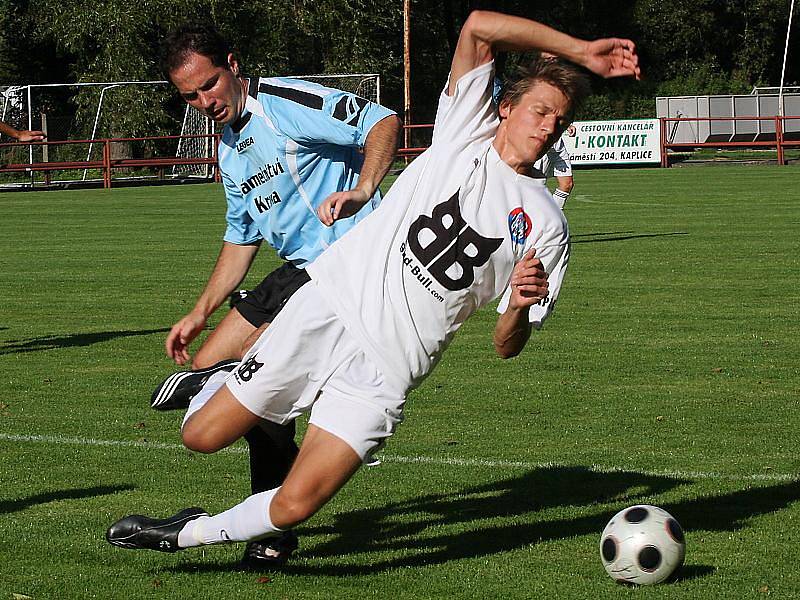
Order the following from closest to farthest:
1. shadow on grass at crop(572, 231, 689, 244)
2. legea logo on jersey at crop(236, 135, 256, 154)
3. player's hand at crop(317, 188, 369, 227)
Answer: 1. player's hand at crop(317, 188, 369, 227)
2. legea logo on jersey at crop(236, 135, 256, 154)
3. shadow on grass at crop(572, 231, 689, 244)

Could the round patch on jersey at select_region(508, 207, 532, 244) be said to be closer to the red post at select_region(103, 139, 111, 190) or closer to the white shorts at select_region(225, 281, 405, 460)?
the white shorts at select_region(225, 281, 405, 460)

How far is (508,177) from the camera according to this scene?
4.40 metres

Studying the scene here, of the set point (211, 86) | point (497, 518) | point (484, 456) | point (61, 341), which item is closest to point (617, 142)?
point (61, 341)

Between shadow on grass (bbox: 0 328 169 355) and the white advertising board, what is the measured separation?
28.8 meters

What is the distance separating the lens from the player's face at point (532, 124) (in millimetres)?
4324

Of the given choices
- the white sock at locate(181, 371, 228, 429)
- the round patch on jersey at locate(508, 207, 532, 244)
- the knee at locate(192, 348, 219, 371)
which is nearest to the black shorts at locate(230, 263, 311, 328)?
the knee at locate(192, 348, 219, 371)

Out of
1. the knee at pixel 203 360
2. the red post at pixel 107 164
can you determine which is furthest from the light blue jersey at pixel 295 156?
the red post at pixel 107 164

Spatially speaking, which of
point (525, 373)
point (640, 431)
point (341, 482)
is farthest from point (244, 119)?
point (525, 373)

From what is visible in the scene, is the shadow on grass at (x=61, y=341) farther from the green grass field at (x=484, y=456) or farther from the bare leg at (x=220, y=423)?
the bare leg at (x=220, y=423)

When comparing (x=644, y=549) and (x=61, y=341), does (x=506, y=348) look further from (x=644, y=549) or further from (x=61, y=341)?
(x=61, y=341)

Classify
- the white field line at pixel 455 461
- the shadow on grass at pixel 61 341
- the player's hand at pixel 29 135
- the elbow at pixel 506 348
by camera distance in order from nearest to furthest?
the elbow at pixel 506 348, the white field line at pixel 455 461, the shadow on grass at pixel 61 341, the player's hand at pixel 29 135

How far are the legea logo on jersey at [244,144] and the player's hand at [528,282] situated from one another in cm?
164

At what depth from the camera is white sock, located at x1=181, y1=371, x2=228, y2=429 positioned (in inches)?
185

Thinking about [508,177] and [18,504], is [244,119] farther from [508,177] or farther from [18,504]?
[18,504]
